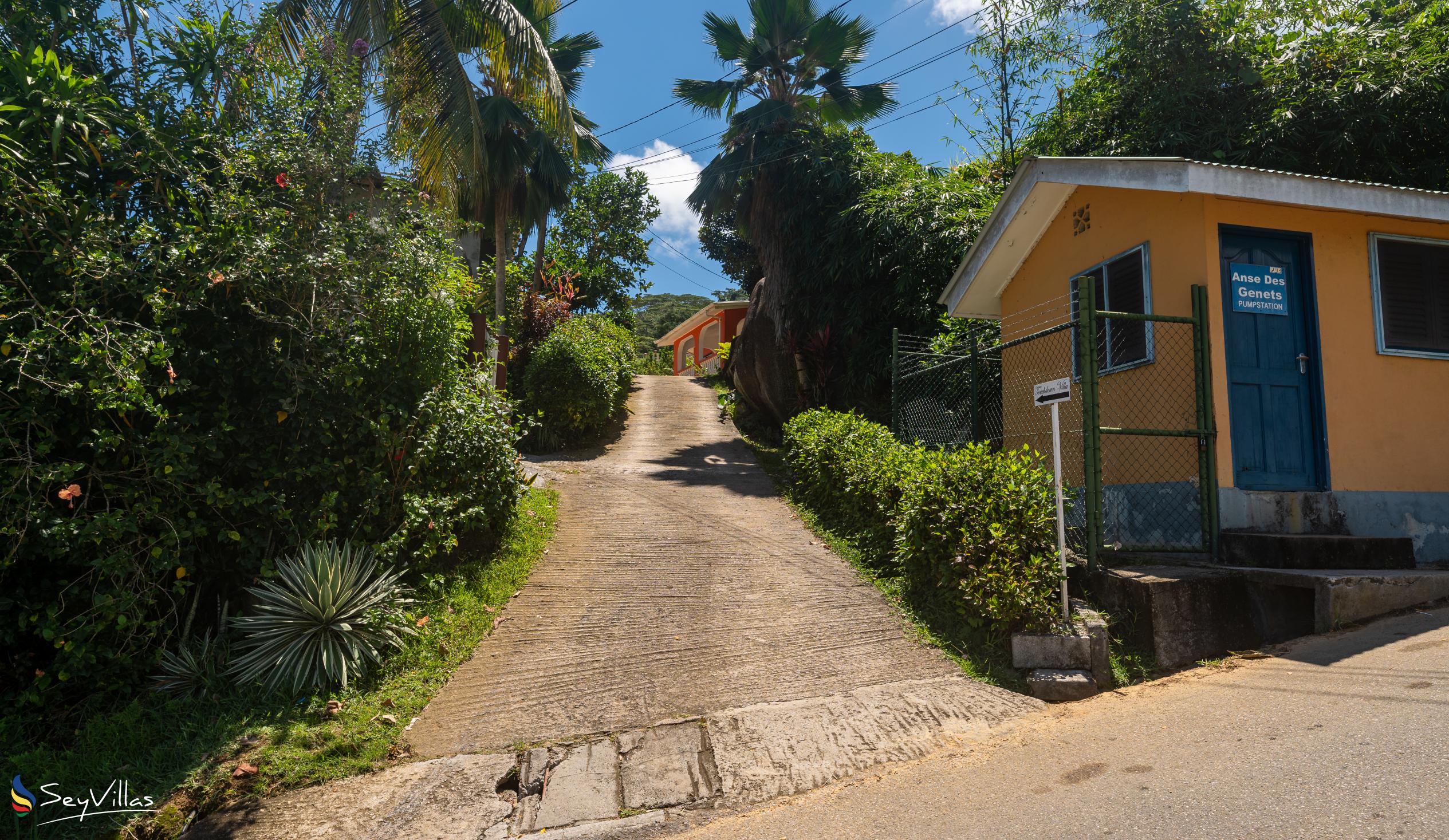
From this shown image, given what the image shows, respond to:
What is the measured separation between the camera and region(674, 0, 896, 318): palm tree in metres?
16.6

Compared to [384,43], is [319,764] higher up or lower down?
lower down

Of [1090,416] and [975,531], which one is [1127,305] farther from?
[975,531]

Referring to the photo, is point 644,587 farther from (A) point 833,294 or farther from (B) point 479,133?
(A) point 833,294

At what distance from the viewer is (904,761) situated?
14.5 ft

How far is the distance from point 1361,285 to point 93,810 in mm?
9461

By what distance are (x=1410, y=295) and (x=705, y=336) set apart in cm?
2784

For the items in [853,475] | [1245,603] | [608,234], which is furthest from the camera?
[608,234]

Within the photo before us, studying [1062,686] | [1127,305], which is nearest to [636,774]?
[1062,686]

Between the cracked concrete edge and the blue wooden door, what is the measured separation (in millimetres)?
3159

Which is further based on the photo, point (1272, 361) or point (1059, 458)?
point (1272, 361)

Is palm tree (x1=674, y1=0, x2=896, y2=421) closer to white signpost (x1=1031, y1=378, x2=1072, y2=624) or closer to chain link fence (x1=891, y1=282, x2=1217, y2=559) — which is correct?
chain link fence (x1=891, y1=282, x2=1217, y2=559)

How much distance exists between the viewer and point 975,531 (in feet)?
18.8

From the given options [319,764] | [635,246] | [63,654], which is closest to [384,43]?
[63,654]

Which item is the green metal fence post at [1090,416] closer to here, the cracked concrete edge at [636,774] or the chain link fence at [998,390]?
the chain link fence at [998,390]
